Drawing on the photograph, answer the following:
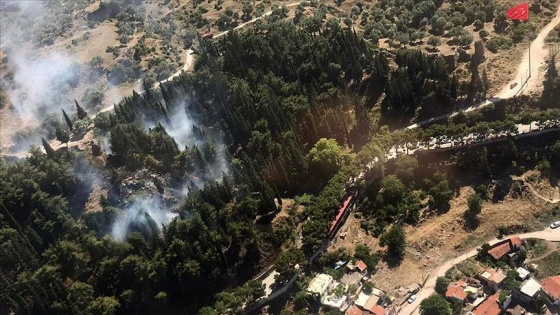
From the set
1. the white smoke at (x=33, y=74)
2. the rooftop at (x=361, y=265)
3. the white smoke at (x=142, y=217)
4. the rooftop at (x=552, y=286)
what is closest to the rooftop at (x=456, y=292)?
the rooftop at (x=552, y=286)

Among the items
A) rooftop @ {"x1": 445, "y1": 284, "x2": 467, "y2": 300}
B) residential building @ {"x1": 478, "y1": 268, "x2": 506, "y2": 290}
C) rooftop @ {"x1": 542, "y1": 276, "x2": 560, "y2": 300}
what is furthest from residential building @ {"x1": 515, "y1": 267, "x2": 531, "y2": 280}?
rooftop @ {"x1": 445, "y1": 284, "x2": 467, "y2": 300}

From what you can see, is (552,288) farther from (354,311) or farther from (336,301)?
(336,301)

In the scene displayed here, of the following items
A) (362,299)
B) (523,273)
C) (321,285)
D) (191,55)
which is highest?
(191,55)

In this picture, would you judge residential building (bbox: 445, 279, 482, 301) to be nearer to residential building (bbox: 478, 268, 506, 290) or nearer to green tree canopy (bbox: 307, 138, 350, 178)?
residential building (bbox: 478, 268, 506, 290)

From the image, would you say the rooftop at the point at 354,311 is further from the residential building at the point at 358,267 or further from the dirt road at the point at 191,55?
the dirt road at the point at 191,55

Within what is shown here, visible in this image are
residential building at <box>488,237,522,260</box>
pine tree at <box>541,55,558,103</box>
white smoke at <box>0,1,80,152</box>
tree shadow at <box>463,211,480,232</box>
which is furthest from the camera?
white smoke at <box>0,1,80,152</box>

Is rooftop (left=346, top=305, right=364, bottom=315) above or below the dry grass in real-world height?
above

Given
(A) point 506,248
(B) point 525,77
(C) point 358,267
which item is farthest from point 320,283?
(B) point 525,77

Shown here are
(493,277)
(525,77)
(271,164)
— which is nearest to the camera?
(493,277)
